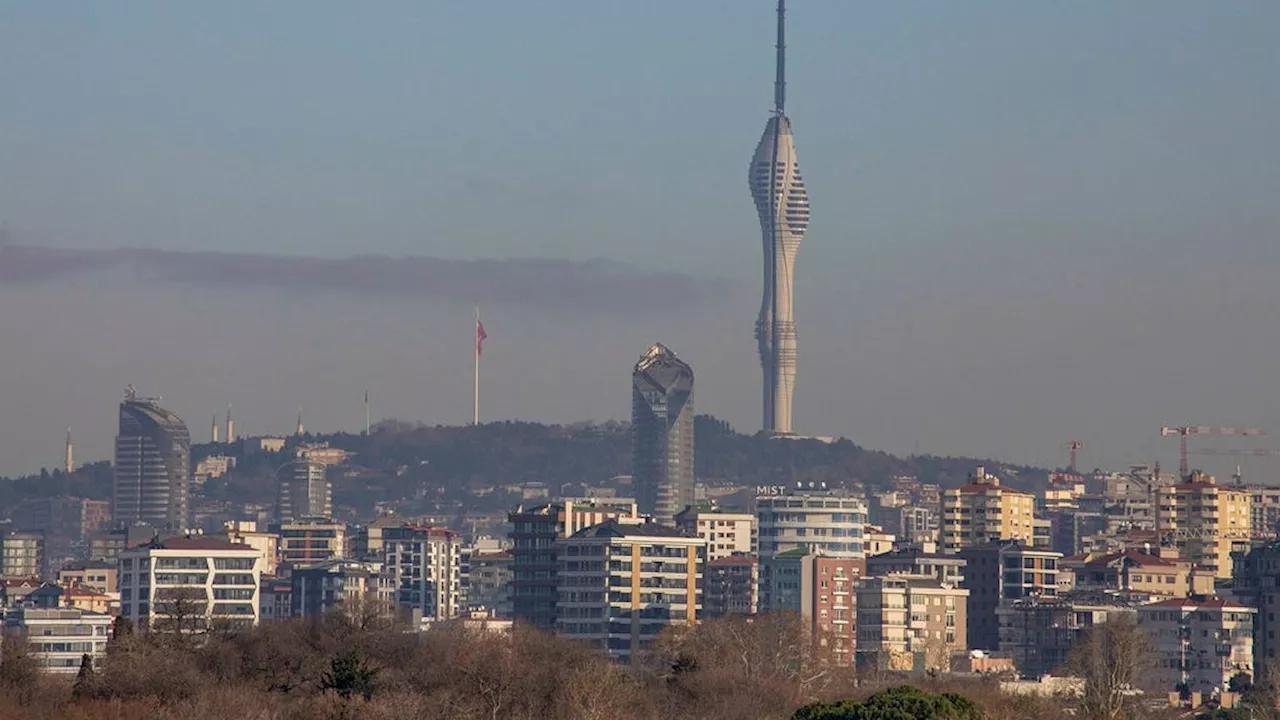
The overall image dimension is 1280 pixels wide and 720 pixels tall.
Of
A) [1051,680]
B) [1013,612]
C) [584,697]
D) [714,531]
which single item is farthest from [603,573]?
[584,697]

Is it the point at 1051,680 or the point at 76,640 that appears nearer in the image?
the point at 1051,680

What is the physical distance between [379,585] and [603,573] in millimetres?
35828

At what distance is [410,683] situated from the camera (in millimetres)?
71125

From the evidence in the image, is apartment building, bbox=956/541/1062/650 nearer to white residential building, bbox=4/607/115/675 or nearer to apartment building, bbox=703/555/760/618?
apartment building, bbox=703/555/760/618

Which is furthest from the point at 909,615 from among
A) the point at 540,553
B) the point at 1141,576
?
the point at 1141,576

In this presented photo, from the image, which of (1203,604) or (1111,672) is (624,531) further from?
(1111,672)

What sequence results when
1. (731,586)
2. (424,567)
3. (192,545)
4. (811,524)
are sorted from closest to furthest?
(192,545) → (731,586) → (811,524) → (424,567)

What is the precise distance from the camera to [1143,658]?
98062 mm

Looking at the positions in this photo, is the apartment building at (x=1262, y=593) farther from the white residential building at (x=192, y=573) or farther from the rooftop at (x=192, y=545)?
the rooftop at (x=192, y=545)

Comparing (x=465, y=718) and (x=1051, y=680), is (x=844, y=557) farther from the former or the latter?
(x=465, y=718)

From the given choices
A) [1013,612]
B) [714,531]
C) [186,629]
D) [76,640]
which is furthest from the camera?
[714,531]

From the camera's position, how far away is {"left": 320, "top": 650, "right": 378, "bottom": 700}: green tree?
65.8 metres

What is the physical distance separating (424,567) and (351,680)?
10508 centimetres

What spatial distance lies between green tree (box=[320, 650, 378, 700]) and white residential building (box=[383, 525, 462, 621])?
324ft
